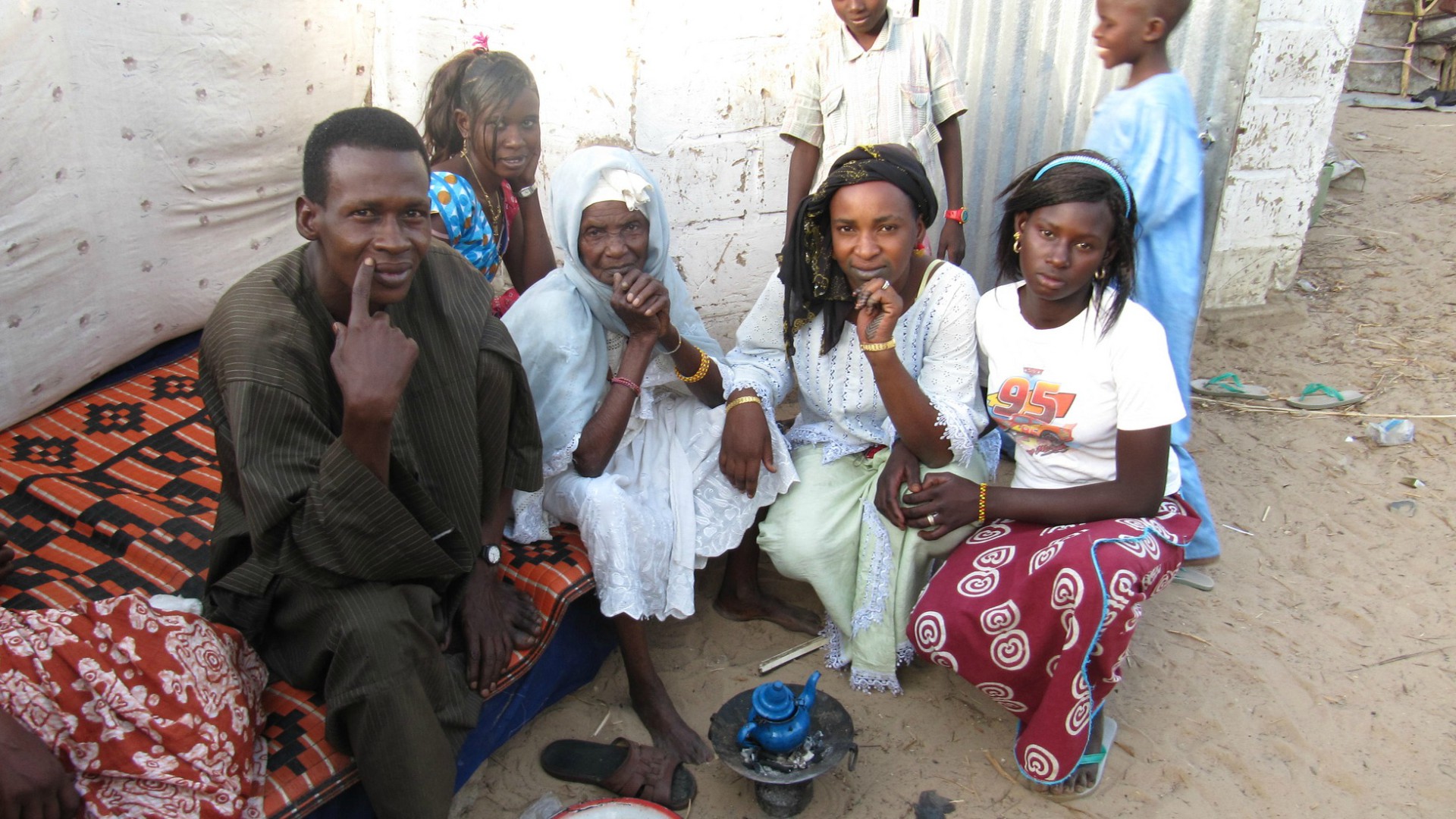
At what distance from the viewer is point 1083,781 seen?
237 centimetres

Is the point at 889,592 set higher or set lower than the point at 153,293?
lower

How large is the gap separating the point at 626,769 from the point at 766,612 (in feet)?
2.59

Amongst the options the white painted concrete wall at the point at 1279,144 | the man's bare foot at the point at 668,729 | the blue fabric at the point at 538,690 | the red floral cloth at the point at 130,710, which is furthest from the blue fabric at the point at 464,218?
the white painted concrete wall at the point at 1279,144

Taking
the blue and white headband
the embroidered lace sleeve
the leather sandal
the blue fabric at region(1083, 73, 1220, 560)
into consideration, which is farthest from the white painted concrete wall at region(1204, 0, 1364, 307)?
the leather sandal

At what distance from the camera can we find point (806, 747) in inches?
91.3

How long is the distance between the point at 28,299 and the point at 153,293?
0.51 m

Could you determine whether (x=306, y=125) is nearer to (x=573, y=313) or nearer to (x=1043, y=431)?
(x=573, y=313)

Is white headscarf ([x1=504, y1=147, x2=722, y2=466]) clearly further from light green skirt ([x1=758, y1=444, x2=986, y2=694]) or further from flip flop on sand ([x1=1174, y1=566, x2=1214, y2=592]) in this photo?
flip flop on sand ([x1=1174, y1=566, x2=1214, y2=592])

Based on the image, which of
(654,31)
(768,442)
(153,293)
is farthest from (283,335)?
(654,31)

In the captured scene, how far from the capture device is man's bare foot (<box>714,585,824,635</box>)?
302cm

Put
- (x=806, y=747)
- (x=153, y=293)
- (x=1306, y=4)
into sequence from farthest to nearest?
(x=1306, y=4), (x=153, y=293), (x=806, y=747)

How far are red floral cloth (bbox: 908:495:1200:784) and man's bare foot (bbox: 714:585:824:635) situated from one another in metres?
0.57

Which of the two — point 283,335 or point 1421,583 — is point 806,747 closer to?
point 283,335

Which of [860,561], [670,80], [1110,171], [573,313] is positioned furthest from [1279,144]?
[573,313]
